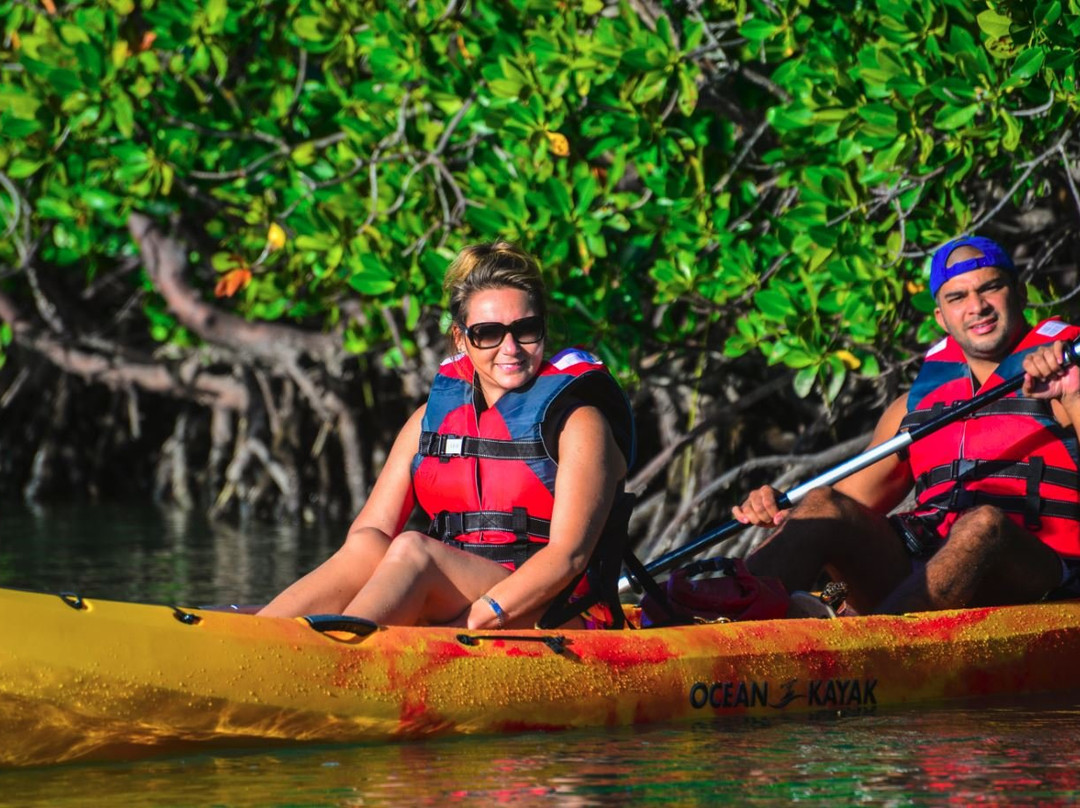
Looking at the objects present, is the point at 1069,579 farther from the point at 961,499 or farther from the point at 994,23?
the point at 994,23

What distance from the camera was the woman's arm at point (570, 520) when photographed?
4438 mm

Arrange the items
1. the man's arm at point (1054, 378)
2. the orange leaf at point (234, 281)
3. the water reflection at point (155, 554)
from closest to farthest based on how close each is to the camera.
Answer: the man's arm at point (1054, 378) < the water reflection at point (155, 554) < the orange leaf at point (234, 281)

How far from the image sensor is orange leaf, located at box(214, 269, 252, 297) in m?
9.14

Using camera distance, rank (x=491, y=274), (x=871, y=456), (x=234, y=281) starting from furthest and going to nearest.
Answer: (x=234, y=281), (x=871, y=456), (x=491, y=274)

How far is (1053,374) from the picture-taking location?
5145 mm

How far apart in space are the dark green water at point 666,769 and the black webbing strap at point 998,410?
33.2 inches

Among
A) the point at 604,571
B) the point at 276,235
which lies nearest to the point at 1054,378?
the point at 604,571

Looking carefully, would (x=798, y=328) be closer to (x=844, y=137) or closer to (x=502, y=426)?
(x=844, y=137)

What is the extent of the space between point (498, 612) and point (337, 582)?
1.47ft

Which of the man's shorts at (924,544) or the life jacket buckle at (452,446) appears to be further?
the man's shorts at (924,544)

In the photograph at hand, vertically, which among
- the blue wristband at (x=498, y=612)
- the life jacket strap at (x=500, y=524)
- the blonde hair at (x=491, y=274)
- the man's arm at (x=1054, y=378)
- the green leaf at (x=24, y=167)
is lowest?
the blue wristband at (x=498, y=612)

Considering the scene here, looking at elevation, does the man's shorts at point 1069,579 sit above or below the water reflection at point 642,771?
above

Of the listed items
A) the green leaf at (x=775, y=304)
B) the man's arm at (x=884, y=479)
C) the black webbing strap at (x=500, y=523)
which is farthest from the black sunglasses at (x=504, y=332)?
the green leaf at (x=775, y=304)

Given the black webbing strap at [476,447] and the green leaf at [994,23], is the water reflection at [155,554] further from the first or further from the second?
the green leaf at [994,23]
